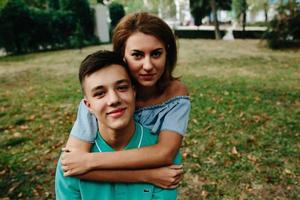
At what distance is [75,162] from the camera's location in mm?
1789

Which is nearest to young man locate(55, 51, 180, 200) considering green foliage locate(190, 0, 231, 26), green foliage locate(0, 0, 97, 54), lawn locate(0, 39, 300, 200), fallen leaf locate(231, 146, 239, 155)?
lawn locate(0, 39, 300, 200)

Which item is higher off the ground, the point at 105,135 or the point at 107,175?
the point at 105,135

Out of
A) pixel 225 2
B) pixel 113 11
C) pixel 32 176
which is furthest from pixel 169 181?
pixel 225 2

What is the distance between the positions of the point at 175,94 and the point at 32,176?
358 cm

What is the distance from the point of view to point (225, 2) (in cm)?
3922

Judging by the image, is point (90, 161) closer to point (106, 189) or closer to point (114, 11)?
point (106, 189)

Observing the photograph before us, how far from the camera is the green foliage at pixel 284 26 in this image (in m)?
18.5

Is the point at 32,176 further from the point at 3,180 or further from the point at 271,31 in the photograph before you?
the point at 271,31

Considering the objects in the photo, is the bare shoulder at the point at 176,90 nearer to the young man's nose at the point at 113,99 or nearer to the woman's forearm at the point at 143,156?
the woman's forearm at the point at 143,156

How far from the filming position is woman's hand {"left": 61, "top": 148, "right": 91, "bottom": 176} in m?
1.76

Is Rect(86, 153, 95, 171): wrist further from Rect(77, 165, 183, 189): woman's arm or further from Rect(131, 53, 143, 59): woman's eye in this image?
Rect(131, 53, 143, 59): woman's eye

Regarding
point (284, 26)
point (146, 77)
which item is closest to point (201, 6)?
point (284, 26)

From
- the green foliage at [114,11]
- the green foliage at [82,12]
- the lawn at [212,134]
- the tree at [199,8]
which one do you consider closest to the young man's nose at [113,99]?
the lawn at [212,134]

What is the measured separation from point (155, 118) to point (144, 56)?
37 cm
